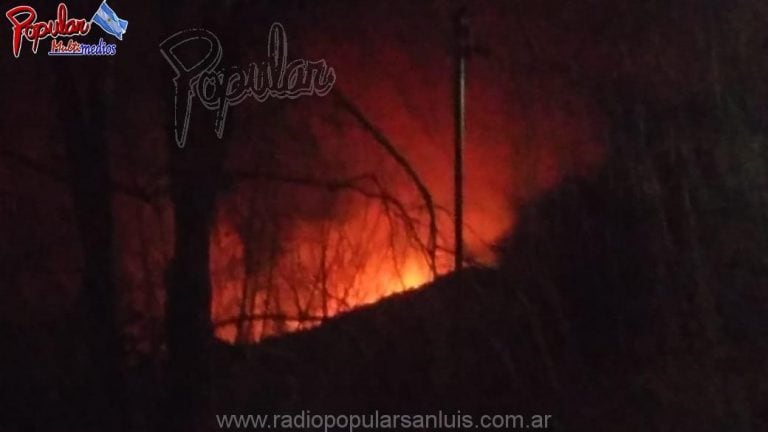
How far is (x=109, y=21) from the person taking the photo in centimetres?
137

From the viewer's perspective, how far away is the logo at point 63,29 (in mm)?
1375

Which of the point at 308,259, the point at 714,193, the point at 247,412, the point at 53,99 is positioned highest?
the point at 53,99

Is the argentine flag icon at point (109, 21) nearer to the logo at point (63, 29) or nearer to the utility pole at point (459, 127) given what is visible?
the logo at point (63, 29)

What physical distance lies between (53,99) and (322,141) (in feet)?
1.37

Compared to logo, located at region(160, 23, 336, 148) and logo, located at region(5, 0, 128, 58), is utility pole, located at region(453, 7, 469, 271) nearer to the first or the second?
logo, located at region(160, 23, 336, 148)

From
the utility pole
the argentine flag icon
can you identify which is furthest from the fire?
the argentine flag icon

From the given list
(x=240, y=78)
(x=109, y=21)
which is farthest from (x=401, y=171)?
(x=109, y=21)

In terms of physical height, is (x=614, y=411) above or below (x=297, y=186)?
below

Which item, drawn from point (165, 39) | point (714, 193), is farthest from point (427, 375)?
point (165, 39)

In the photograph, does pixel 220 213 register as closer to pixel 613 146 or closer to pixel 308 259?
pixel 308 259

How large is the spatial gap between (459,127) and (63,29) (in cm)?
61

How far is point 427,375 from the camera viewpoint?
1.37m

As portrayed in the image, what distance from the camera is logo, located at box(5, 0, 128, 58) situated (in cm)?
138

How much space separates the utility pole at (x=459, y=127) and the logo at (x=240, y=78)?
187 mm
